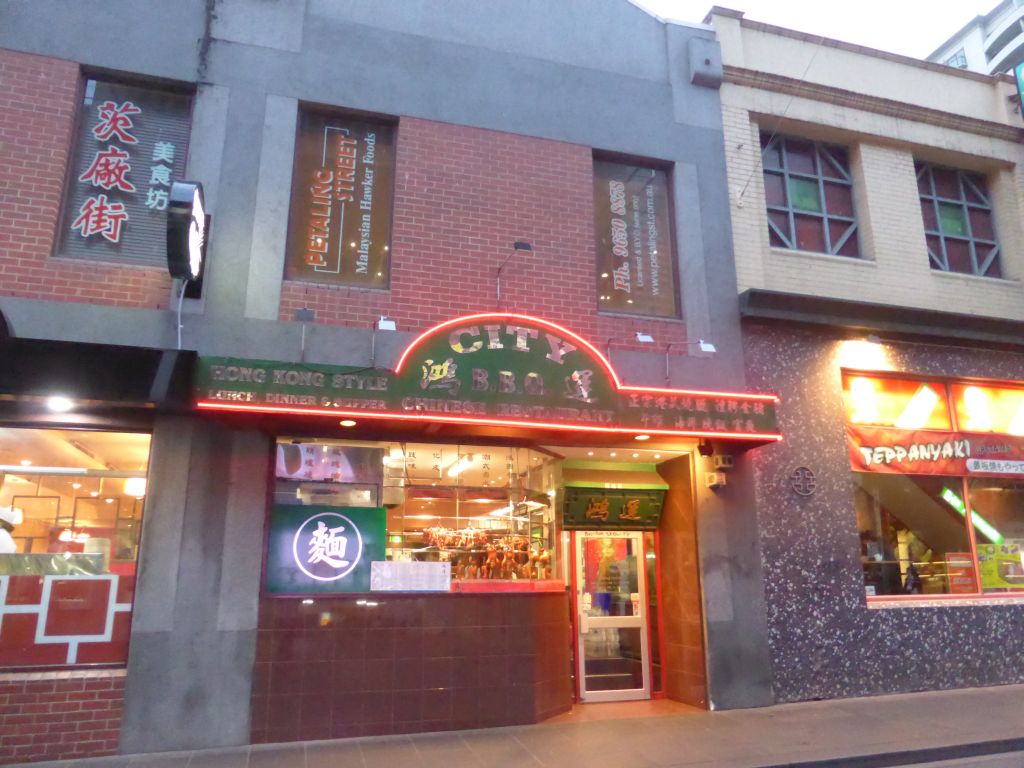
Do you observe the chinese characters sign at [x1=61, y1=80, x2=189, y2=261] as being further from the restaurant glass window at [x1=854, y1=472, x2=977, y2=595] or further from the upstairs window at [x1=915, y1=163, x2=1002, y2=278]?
the upstairs window at [x1=915, y1=163, x2=1002, y2=278]

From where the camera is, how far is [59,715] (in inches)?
271

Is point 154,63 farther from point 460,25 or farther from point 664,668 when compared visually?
point 664,668

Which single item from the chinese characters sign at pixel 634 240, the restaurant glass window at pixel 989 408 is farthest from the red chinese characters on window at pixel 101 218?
the restaurant glass window at pixel 989 408

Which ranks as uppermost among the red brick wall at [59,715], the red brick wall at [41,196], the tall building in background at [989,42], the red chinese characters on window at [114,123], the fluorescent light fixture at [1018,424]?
the tall building in background at [989,42]

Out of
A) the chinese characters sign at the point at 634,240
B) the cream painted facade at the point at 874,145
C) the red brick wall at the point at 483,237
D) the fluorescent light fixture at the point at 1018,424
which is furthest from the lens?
the fluorescent light fixture at the point at 1018,424

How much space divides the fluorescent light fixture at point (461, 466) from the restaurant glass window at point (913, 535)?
5.41 meters

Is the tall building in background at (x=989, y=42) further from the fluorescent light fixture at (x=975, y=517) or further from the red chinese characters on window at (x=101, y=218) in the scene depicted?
the red chinese characters on window at (x=101, y=218)

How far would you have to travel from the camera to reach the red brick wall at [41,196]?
7.70 m

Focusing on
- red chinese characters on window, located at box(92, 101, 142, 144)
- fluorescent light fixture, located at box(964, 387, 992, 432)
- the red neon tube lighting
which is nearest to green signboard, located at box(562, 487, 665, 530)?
the red neon tube lighting

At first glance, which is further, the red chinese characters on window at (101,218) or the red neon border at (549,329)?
the red chinese characters on window at (101,218)

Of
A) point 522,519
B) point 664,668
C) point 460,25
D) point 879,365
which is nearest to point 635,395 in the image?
point 522,519

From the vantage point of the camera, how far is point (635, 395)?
8094 mm

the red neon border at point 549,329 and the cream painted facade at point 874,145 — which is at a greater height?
the cream painted facade at point 874,145

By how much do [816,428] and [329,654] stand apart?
268 inches
